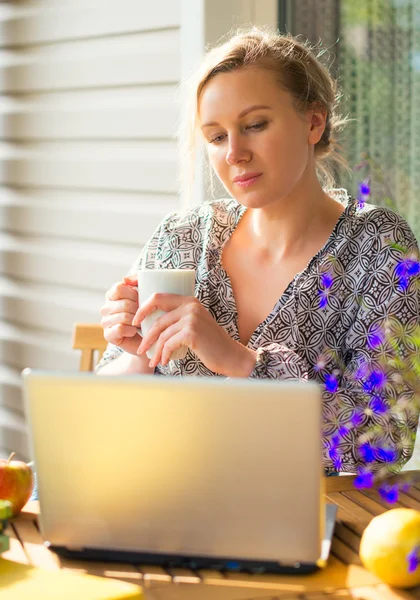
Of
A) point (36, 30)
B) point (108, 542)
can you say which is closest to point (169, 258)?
point (108, 542)

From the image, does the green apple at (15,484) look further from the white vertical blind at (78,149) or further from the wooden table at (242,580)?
the white vertical blind at (78,149)

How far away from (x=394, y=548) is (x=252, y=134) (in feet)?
3.58

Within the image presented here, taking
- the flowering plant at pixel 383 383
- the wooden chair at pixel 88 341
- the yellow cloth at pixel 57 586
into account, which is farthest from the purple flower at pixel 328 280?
the yellow cloth at pixel 57 586

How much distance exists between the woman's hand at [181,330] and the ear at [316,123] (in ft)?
2.14

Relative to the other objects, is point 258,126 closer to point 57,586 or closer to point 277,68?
point 277,68

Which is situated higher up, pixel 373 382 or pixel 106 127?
pixel 106 127

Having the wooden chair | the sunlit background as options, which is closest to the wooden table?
the wooden chair

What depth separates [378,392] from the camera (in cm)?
186

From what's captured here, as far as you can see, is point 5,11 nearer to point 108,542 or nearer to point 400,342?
point 400,342

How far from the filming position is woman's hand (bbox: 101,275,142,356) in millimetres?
1811


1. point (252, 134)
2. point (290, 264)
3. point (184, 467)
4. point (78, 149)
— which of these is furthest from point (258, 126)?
point (78, 149)

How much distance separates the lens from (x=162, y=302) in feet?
5.25

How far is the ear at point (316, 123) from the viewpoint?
2.16m

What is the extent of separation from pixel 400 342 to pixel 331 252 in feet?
0.89
